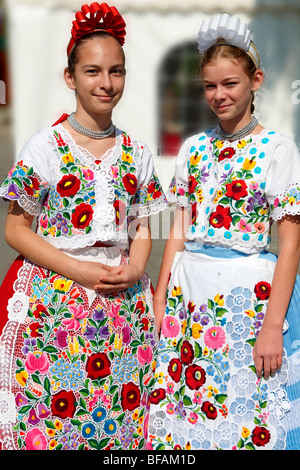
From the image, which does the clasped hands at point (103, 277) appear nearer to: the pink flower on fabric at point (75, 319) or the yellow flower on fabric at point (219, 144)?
the pink flower on fabric at point (75, 319)

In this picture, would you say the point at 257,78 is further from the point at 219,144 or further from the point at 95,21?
the point at 95,21

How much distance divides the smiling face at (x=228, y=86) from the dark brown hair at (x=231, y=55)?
0.01m

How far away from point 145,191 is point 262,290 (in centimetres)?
58

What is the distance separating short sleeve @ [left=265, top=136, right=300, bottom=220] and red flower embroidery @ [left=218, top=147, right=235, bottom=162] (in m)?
0.15

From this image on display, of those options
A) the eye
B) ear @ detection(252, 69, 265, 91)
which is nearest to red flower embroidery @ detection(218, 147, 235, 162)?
ear @ detection(252, 69, 265, 91)

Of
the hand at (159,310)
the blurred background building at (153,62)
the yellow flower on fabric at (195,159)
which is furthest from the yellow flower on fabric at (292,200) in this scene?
the blurred background building at (153,62)

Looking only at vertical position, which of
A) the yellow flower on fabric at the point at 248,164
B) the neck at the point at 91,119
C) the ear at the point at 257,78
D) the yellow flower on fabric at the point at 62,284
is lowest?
the yellow flower on fabric at the point at 62,284

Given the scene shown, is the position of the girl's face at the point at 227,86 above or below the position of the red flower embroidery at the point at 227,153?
above

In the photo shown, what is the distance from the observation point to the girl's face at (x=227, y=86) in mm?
1972

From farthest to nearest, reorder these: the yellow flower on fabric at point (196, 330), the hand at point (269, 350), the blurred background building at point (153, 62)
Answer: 1. the blurred background building at point (153, 62)
2. the yellow flower on fabric at point (196, 330)
3. the hand at point (269, 350)

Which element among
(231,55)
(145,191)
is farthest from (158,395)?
(231,55)

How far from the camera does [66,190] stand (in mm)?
2002

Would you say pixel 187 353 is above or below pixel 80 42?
below

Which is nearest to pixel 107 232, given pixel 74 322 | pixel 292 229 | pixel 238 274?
pixel 74 322
